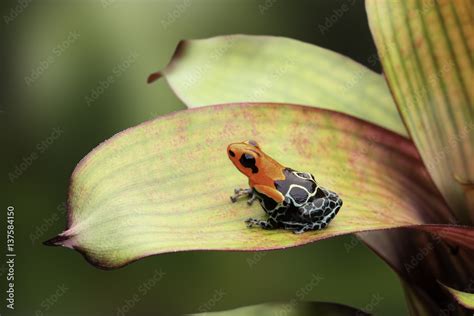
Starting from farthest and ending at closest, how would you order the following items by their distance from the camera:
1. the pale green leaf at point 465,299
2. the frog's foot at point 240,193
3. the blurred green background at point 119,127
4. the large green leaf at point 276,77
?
the blurred green background at point 119,127, the large green leaf at point 276,77, the frog's foot at point 240,193, the pale green leaf at point 465,299

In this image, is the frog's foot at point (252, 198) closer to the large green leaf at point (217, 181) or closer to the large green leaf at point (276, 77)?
the large green leaf at point (217, 181)

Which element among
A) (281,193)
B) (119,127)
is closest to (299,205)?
(281,193)

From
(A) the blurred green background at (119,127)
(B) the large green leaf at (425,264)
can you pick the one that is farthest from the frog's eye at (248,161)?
(A) the blurred green background at (119,127)

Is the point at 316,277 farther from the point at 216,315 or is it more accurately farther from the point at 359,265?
the point at 216,315

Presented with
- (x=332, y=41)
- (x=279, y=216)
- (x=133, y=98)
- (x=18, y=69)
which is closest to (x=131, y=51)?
(x=133, y=98)

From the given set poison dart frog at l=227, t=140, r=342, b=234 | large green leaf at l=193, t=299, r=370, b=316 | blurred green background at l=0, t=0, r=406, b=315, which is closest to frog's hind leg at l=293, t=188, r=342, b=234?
poison dart frog at l=227, t=140, r=342, b=234

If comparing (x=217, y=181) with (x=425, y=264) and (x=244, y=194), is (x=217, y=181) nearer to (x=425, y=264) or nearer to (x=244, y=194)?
(x=244, y=194)

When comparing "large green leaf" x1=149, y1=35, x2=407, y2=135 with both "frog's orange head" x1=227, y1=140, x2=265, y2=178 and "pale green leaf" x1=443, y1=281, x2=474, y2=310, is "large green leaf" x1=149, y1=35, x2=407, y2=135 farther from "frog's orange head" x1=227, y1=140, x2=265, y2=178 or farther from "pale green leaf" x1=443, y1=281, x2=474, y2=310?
"pale green leaf" x1=443, y1=281, x2=474, y2=310
